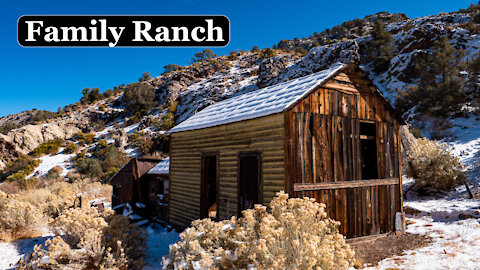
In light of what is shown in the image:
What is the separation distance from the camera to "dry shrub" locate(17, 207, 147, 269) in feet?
21.4

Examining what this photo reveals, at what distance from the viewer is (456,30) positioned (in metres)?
31.3

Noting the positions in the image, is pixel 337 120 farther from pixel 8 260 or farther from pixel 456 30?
pixel 456 30

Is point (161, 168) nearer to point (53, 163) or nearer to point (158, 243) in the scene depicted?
point (158, 243)

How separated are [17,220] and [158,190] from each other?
530 centimetres

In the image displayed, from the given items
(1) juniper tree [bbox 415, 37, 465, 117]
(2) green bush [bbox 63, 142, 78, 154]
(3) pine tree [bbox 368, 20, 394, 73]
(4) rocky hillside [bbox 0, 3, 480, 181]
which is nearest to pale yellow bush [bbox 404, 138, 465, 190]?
(1) juniper tree [bbox 415, 37, 465, 117]

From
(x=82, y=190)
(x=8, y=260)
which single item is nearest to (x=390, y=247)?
(x=8, y=260)

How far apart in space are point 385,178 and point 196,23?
725cm

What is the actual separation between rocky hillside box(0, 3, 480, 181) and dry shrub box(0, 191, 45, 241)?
20.0 metres

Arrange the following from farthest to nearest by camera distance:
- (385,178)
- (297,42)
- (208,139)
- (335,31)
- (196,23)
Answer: (297,42) → (335,31) → (208,139) → (385,178) → (196,23)

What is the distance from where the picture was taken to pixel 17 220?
10016 mm

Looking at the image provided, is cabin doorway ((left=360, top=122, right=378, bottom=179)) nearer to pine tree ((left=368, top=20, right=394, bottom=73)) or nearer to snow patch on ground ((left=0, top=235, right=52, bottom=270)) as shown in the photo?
snow patch on ground ((left=0, top=235, right=52, bottom=270))

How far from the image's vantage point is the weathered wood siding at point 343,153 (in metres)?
7.48

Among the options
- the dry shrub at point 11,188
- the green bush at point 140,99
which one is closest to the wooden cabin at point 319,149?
the dry shrub at point 11,188

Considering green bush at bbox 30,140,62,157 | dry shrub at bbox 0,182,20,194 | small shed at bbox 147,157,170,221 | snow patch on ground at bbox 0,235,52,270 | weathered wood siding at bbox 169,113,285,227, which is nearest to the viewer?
weathered wood siding at bbox 169,113,285,227
